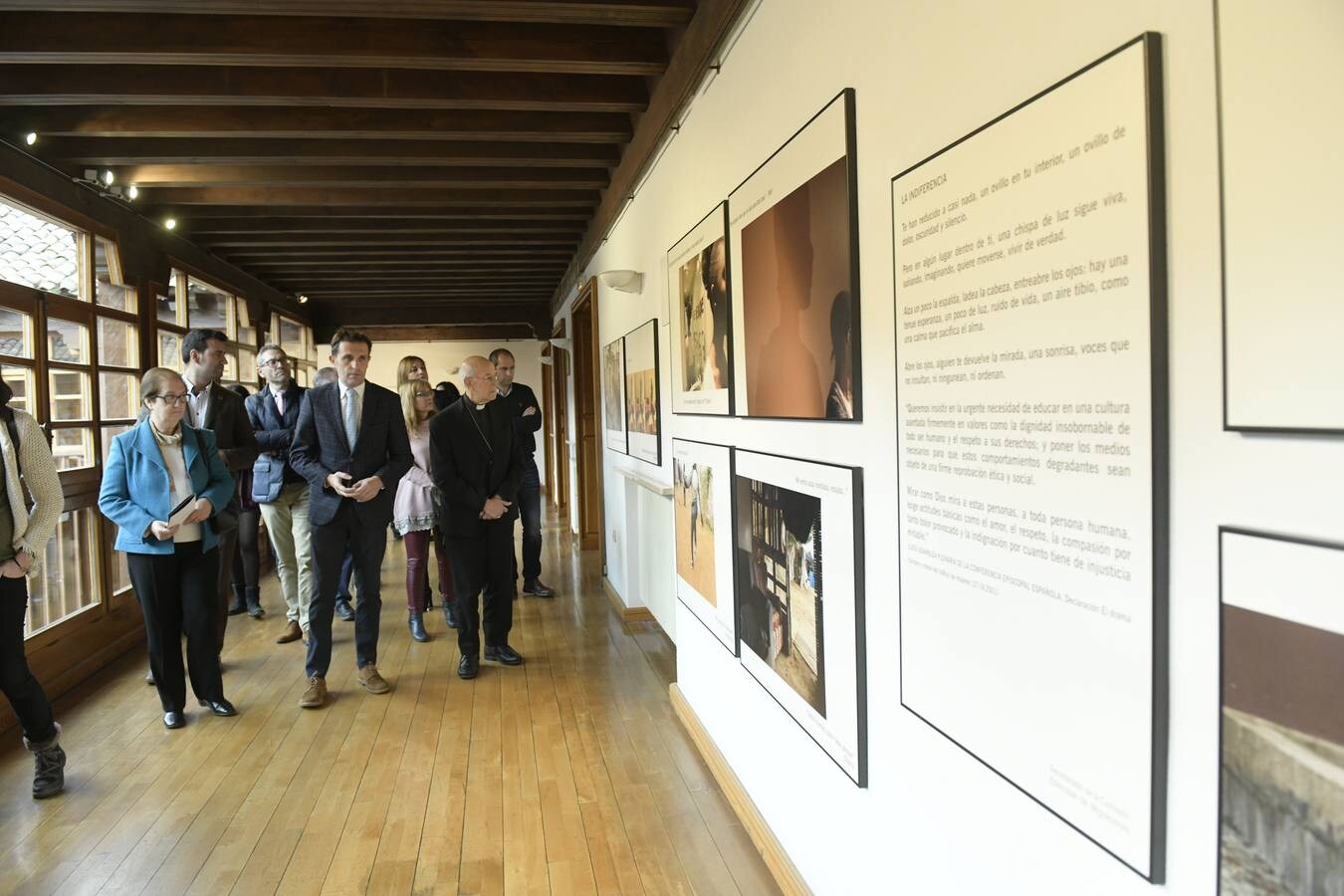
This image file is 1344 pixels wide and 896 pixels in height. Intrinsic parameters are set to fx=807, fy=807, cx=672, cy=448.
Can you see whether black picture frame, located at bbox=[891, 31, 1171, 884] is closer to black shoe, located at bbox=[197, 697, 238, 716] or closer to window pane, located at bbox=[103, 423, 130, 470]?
black shoe, located at bbox=[197, 697, 238, 716]

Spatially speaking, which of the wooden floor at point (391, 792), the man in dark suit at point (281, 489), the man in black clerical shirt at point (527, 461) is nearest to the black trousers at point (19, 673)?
the wooden floor at point (391, 792)

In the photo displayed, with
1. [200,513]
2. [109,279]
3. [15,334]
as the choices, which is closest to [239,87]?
[15,334]

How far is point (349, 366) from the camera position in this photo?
384 cm

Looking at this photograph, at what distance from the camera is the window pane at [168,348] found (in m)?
6.09

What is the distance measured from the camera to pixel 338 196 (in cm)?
566

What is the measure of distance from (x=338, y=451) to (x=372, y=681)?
1.20 m

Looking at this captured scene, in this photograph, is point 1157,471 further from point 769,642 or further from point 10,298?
point 10,298

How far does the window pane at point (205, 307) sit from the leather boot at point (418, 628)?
3.38 meters

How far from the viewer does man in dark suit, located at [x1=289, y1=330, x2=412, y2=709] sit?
151 inches

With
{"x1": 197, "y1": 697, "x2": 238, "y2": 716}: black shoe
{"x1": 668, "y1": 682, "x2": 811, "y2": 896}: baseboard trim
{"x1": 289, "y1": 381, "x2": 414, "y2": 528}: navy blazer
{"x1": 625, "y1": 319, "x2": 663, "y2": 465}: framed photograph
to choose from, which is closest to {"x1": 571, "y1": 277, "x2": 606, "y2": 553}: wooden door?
{"x1": 625, "y1": 319, "x2": 663, "y2": 465}: framed photograph

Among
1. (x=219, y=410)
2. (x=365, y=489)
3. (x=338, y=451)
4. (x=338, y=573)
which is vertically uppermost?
(x=219, y=410)

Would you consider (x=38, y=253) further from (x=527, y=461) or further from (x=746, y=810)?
(x=746, y=810)

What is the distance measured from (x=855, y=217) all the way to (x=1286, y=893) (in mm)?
1356

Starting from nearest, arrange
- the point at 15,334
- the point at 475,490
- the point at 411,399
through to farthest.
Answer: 1. the point at 15,334
2. the point at 475,490
3. the point at 411,399
